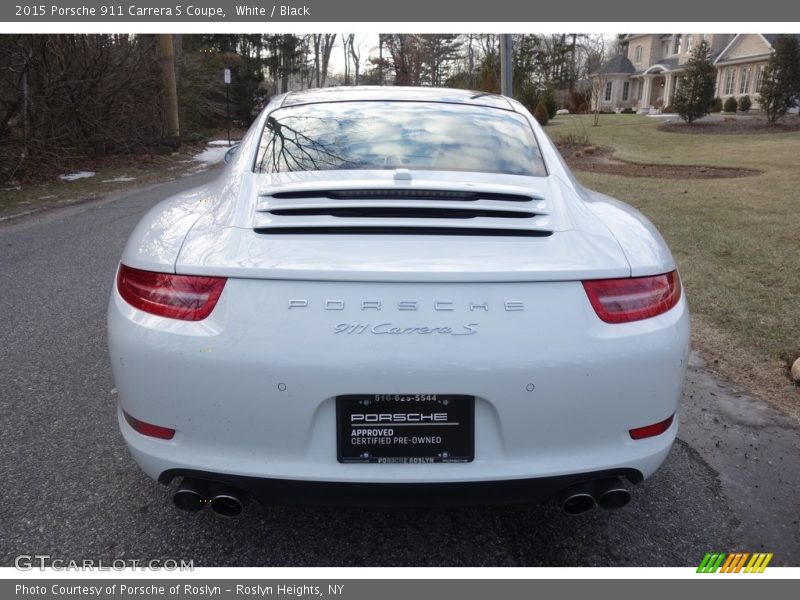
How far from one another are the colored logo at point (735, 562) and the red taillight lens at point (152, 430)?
6.07 feet

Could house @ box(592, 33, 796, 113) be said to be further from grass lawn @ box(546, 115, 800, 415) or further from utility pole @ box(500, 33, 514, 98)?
utility pole @ box(500, 33, 514, 98)

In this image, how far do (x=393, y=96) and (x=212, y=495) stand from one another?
2172mm

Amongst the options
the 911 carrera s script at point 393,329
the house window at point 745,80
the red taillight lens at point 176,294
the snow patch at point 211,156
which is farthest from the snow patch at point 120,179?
the house window at point 745,80

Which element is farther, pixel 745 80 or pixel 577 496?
pixel 745 80

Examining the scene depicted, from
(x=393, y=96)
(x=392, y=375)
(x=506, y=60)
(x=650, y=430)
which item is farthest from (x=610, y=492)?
(x=506, y=60)

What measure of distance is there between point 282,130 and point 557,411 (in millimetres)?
1793

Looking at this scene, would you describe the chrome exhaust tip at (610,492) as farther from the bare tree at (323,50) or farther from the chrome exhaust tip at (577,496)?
the bare tree at (323,50)

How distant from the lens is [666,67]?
50.9 m

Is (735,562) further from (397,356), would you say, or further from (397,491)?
(397,356)

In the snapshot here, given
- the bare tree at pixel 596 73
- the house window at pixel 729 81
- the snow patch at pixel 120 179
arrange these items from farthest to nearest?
the house window at pixel 729 81 → the bare tree at pixel 596 73 → the snow patch at pixel 120 179

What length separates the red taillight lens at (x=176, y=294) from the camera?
75.5 inches

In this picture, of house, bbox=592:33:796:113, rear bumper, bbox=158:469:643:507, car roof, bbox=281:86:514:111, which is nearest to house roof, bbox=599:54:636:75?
house, bbox=592:33:796:113

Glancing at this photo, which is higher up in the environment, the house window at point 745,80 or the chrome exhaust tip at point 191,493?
the house window at point 745,80

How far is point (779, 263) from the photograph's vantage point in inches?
242
